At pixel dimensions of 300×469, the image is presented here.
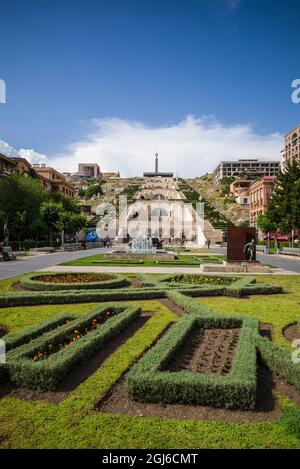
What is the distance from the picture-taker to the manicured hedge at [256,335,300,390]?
5697mm

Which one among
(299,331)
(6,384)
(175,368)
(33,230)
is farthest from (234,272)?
(33,230)

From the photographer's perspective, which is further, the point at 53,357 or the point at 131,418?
the point at 53,357

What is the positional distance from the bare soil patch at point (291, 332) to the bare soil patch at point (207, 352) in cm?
111

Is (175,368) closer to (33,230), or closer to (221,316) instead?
(221,316)

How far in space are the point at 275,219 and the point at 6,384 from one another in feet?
145

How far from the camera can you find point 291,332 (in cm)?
868

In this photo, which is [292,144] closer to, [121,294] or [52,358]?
[121,294]

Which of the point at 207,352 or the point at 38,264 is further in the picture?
the point at 38,264

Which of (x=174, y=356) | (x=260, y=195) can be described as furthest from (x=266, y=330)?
(x=260, y=195)

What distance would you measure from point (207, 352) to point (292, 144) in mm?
101180

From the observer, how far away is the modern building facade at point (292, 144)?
9369 centimetres

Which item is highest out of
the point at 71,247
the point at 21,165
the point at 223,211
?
the point at 21,165

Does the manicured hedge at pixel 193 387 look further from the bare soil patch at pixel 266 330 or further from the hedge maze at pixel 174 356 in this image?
the bare soil patch at pixel 266 330
